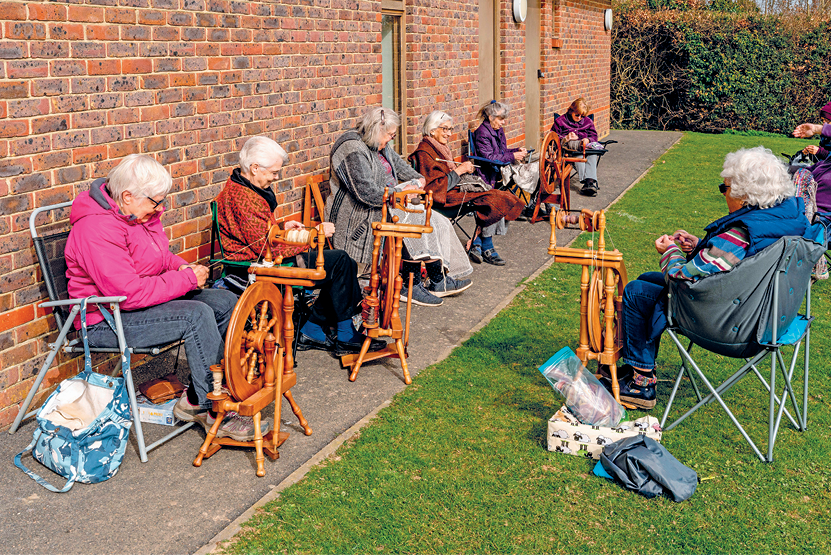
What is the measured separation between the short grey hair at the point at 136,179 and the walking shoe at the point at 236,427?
1.14 metres

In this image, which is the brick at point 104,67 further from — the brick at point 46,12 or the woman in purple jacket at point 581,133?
the woman in purple jacket at point 581,133

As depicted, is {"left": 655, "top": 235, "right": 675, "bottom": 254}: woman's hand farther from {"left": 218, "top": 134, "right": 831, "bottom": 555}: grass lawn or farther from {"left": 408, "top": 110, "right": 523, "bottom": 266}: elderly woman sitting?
{"left": 408, "top": 110, "right": 523, "bottom": 266}: elderly woman sitting

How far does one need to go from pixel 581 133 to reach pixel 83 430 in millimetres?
8680

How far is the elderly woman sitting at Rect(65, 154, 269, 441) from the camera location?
13.2 ft

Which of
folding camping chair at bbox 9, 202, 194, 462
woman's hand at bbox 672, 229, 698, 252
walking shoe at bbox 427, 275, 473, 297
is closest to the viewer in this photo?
folding camping chair at bbox 9, 202, 194, 462

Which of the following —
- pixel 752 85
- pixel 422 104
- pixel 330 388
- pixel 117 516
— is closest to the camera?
pixel 117 516

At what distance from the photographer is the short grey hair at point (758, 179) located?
403 cm

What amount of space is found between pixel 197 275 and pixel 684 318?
2505 millimetres

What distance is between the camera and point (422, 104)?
8742mm

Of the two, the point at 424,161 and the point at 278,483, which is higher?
the point at 424,161

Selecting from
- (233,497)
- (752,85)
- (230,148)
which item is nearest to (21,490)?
(233,497)

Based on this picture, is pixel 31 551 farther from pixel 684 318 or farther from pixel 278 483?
pixel 684 318

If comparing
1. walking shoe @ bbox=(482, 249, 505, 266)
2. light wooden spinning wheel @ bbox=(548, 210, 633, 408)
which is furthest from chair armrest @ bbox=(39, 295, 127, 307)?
walking shoe @ bbox=(482, 249, 505, 266)

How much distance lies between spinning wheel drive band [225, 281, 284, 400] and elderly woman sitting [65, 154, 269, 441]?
245mm
